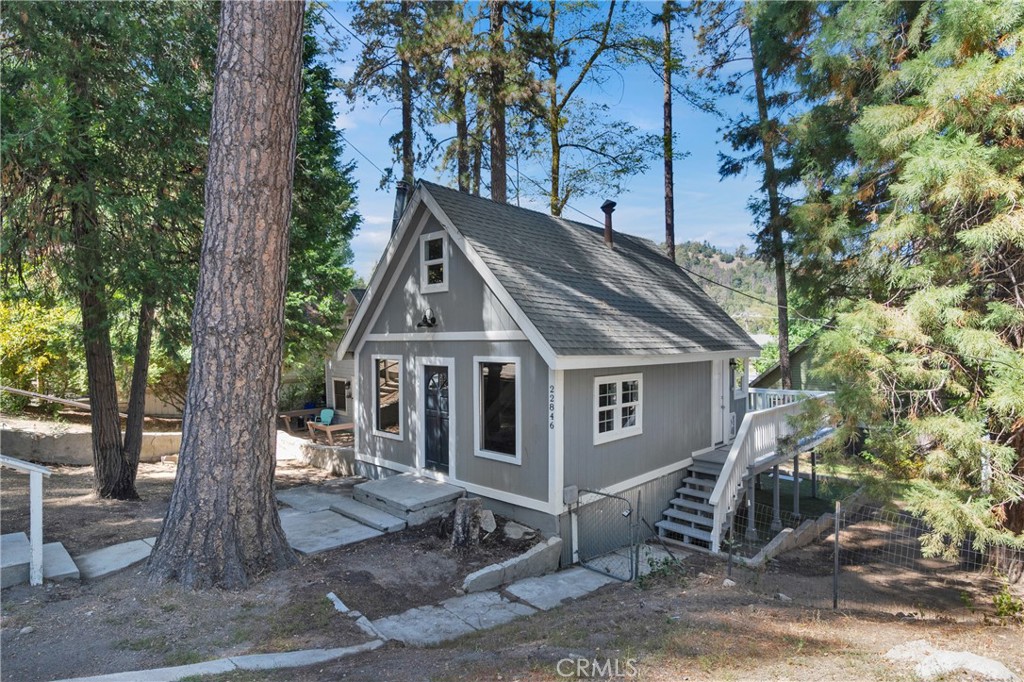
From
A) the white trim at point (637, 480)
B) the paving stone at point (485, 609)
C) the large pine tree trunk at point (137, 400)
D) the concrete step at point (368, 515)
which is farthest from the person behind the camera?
the large pine tree trunk at point (137, 400)

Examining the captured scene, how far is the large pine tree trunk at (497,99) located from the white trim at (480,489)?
7.25 m

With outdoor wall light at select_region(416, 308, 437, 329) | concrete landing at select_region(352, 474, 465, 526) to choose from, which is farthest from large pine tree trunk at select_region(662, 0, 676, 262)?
concrete landing at select_region(352, 474, 465, 526)

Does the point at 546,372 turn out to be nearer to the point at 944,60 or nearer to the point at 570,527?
the point at 570,527

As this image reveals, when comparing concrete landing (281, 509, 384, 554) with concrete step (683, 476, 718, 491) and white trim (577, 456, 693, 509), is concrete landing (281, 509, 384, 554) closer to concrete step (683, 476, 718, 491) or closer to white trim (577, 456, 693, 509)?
white trim (577, 456, 693, 509)

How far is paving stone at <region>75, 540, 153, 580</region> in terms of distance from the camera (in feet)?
19.9

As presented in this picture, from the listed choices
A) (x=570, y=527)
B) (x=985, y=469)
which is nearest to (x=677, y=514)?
(x=570, y=527)

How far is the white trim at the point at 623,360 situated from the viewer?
793cm

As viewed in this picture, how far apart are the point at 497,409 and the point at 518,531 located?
1.91 meters

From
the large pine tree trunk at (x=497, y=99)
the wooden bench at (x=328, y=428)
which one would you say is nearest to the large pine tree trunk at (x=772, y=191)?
the large pine tree trunk at (x=497, y=99)

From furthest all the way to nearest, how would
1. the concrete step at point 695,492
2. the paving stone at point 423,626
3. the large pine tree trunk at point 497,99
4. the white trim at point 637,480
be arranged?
the large pine tree trunk at point 497,99 < the concrete step at point 695,492 < the white trim at point 637,480 < the paving stone at point 423,626

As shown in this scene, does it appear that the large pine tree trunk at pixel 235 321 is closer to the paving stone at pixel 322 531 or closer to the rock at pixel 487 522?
the paving stone at pixel 322 531

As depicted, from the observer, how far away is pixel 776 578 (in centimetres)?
855

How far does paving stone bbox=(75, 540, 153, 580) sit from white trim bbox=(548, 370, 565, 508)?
16.5ft

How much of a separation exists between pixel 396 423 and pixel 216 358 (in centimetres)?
578
